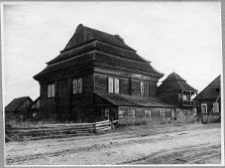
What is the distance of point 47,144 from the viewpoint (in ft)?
36.7

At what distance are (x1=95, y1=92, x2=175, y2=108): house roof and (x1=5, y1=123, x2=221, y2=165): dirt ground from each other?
6.31 metres

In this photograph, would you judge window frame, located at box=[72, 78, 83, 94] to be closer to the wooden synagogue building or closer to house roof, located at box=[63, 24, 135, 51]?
the wooden synagogue building

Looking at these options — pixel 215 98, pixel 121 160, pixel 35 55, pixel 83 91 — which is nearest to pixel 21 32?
pixel 35 55

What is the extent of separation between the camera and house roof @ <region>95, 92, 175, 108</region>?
18.3 meters

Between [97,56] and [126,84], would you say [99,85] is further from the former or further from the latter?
[126,84]

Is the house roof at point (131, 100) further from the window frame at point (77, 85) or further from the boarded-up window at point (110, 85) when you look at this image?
the window frame at point (77, 85)

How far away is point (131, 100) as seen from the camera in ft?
65.4

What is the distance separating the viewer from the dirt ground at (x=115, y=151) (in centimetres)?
985

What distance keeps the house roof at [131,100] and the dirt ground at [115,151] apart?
631 centimetres

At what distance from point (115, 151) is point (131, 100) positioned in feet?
31.5

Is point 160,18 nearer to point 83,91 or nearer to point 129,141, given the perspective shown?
point 129,141

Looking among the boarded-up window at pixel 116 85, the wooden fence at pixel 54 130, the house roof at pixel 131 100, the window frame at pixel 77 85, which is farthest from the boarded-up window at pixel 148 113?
the wooden fence at pixel 54 130

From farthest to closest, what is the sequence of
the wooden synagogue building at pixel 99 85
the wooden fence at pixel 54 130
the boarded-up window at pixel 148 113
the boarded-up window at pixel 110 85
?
the boarded-up window at pixel 148 113 → the boarded-up window at pixel 110 85 → the wooden synagogue building at pixel 99 85 → the wooden fence at pixel 54 130

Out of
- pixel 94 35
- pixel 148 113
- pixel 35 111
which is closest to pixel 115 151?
pixel 94 35
